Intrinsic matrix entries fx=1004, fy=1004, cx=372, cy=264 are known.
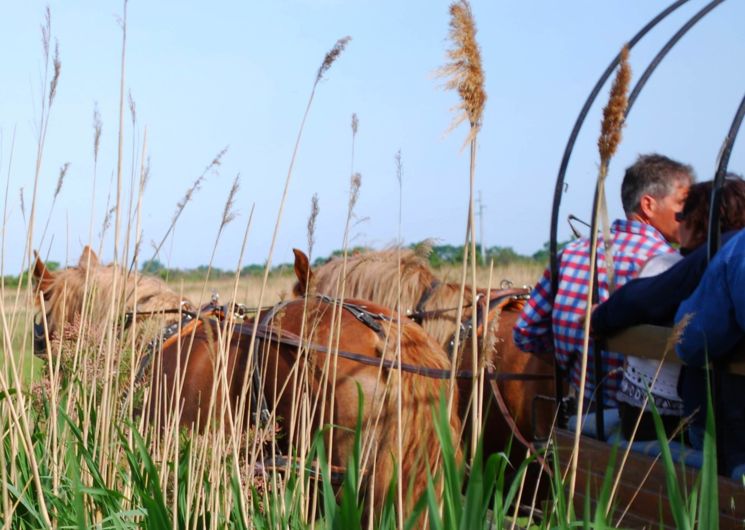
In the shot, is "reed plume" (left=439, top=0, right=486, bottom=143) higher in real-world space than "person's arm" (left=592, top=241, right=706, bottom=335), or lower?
higher

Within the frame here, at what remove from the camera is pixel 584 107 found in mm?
3475

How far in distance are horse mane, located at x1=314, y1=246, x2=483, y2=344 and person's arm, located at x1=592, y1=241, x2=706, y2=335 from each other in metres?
1.72

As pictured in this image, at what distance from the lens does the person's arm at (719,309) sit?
258 centimetres

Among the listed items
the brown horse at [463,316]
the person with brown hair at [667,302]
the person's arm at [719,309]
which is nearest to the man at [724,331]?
the person's arm at [719,309]

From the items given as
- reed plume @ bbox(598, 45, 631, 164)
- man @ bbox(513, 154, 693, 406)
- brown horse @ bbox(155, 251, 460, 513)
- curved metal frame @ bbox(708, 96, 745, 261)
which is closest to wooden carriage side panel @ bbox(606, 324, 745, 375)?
curved metal frame @ bbox(708, 96, 745, 261)

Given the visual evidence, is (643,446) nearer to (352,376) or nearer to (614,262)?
(614,262)

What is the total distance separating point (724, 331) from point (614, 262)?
104 centimetres

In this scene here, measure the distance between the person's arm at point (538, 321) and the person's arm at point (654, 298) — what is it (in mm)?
608

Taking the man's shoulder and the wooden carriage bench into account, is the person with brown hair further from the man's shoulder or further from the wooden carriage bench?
the man's shoulder

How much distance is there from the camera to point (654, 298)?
9.83 feet

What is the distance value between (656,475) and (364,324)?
1494 millimetres

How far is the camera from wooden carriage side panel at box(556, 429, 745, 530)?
8.21ft

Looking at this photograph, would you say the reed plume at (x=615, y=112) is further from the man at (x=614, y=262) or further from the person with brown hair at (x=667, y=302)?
the man at (x=614, y=262)

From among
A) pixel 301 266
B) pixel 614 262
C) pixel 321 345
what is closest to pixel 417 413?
pixel 321 345
